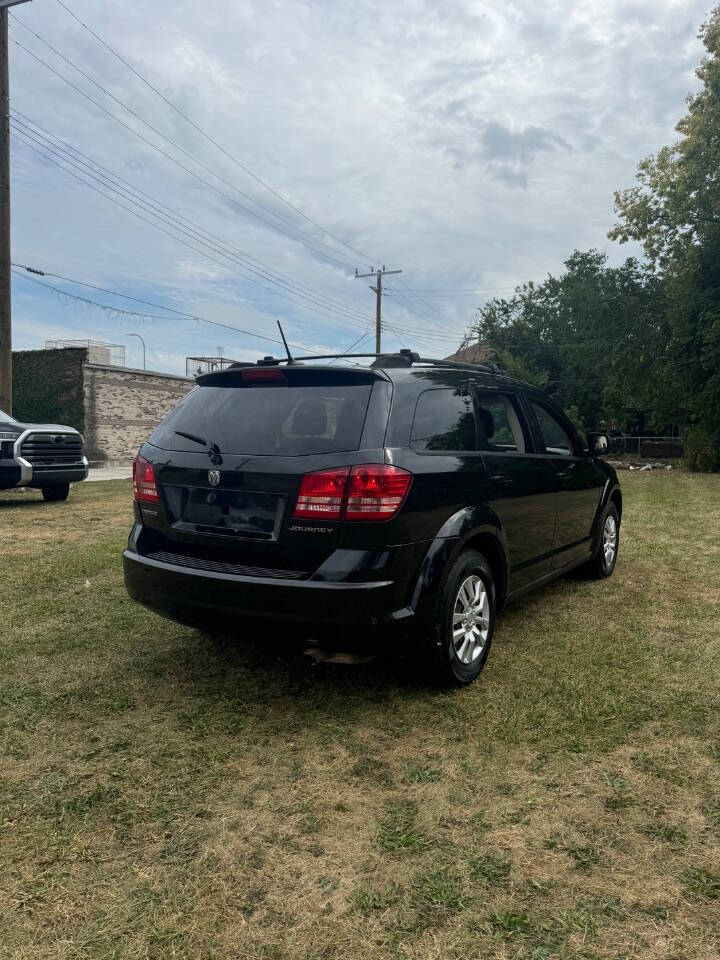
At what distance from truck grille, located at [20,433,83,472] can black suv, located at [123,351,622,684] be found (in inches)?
312

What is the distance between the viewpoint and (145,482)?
3.76m

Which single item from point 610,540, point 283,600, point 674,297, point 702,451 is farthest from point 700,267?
point 283,600

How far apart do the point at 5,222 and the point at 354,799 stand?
15.4m

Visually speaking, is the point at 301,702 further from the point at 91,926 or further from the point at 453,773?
the point at 91,926

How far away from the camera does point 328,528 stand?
314cm

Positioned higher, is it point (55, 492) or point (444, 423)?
point (444, 423)

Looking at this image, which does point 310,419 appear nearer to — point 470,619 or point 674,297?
point 470,619

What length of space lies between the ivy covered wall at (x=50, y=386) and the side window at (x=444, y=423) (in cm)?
2431

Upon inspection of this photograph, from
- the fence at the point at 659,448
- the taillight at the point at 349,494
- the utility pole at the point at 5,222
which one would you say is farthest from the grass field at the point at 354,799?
the fence at the point at 659,448

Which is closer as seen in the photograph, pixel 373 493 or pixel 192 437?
pixel 373 493

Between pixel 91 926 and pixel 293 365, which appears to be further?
pixel 293 365

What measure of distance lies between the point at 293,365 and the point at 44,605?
9.86ft

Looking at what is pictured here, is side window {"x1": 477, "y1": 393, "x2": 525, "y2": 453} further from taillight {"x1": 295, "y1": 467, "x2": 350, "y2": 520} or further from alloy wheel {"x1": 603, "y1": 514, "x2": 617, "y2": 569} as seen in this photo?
alloy wheel {"x1": 603, "y1": 514, "x2": 617, "y2": 569}

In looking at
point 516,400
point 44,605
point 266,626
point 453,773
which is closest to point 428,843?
point 453,773
